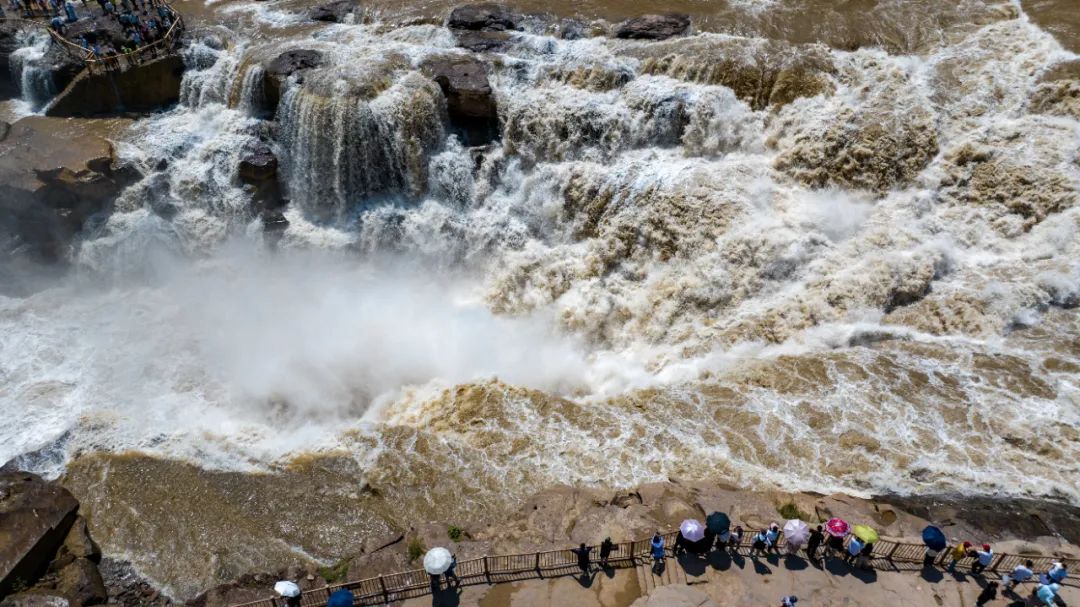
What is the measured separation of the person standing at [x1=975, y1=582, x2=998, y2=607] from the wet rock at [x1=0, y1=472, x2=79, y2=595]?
1600 cm

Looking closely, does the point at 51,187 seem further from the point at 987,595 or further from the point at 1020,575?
the point at 1020,575

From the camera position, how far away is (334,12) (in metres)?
26.1

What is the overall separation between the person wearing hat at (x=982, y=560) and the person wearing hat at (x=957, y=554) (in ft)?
0.52

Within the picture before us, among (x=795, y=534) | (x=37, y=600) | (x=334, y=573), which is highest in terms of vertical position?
(x=795, y=534)

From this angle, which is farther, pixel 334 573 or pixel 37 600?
pixel 334 573

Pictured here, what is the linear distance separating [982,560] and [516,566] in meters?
7.48

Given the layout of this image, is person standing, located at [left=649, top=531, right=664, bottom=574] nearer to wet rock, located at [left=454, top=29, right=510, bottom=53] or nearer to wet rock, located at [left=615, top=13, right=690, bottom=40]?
wet rock, located at [left=615, top=13, right=690, bottom=40]

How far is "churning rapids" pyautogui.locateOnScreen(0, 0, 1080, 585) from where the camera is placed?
1309 cm

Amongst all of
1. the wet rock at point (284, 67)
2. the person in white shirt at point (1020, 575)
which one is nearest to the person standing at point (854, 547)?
the person in white shirt at point (1020, 575)

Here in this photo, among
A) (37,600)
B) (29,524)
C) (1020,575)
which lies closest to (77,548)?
(29,524)

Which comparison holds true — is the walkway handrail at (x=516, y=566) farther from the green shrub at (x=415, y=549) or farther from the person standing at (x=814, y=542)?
the green shrub at (x=415, y=549)

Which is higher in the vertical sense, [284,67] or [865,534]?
[284,67]

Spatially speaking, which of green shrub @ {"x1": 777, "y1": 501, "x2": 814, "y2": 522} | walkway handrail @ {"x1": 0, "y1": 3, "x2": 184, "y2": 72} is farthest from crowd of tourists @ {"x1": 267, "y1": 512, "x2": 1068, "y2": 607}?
walkway handrail @ {"x1": 0, "y1": 3, "x2": 184, "y2": 72}

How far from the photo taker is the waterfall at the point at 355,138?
20.1 m
